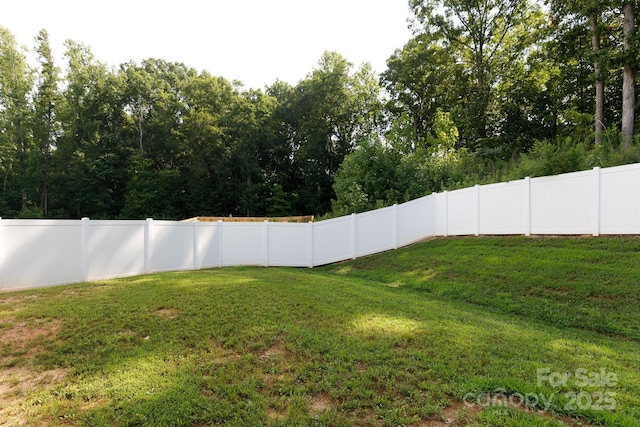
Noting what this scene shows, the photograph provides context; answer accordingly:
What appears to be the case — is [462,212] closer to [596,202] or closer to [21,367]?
[596,202]

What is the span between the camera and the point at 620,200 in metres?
6.86

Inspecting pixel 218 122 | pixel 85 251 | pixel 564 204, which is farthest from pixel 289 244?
pixel 218 122

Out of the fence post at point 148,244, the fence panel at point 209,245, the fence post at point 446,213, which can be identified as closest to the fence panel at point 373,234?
the fence post at point 446,213

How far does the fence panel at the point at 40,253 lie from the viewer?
6492 millimetres

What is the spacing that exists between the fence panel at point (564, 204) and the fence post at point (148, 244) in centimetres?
1004

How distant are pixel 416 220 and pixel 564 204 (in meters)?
4.64

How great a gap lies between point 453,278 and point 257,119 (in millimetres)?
28478

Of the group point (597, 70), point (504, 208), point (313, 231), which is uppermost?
point (597, 70)

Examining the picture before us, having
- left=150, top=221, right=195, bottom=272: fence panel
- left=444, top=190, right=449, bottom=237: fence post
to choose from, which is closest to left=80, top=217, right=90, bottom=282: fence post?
left=150, top=221, right=195, bottom=272: fence panel

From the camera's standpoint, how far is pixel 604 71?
41.4ft

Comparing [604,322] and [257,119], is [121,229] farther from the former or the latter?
[257,119]

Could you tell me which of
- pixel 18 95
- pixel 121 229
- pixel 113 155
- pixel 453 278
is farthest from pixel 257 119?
pixel 453 278

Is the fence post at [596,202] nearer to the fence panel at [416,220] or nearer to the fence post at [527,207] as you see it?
the fence post at [527,207]

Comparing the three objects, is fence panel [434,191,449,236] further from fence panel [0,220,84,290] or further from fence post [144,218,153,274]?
fence panel [0,220,84,290]
